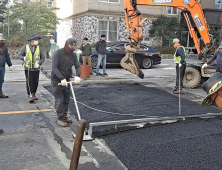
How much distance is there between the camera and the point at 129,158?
4.04m

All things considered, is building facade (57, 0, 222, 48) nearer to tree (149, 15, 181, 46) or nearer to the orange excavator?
tree (149, 15, 181, 46)

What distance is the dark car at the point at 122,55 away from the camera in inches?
581

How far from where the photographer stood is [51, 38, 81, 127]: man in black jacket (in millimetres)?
5301

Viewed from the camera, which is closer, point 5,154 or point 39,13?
point 5,154

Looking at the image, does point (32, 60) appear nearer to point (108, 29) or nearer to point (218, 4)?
point (108, 29)

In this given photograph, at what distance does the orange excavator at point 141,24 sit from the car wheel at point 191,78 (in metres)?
0.64

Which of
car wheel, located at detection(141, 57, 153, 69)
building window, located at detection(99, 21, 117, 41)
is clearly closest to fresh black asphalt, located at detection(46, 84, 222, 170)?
car wheel, located at detection(141, 57, 153, 69)

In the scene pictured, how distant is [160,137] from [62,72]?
2.25 m

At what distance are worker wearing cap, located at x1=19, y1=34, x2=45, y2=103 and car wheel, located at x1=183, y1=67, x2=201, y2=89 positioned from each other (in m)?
5.42

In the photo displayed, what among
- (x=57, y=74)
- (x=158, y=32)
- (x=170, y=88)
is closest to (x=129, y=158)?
(x=57, y=74)

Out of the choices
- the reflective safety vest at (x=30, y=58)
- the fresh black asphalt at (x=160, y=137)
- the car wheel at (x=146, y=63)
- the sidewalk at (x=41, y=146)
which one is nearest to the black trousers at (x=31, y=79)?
the reflective safety vest at (x=30, y=58)

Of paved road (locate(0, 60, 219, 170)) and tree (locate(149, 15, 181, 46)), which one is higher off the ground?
tree (locate(149, 15, 181, 46))

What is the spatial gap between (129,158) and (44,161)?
1221mm

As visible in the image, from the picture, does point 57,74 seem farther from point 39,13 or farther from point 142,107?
point 39,13
